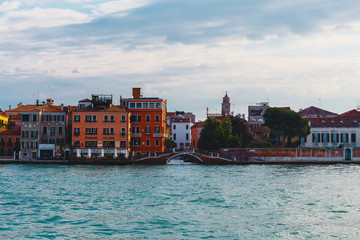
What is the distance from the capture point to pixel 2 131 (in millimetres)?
60188

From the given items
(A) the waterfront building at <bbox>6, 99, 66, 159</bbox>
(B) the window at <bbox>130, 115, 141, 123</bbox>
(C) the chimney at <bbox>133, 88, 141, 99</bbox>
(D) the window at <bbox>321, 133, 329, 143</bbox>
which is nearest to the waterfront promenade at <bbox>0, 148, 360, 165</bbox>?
(A) the waterfront building at <bbox>6, 99, 66, 159</bbox>

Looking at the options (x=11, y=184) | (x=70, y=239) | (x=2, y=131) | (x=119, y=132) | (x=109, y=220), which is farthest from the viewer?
(x=2, y=131)

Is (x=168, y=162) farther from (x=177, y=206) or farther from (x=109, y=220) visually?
(x=109, y=220)

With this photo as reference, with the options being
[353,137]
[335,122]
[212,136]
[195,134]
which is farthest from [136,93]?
[353,137]

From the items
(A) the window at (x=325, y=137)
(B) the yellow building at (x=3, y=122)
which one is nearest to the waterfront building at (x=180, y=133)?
(A) the window at (x=325, y=137)

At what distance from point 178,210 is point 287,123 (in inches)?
1751

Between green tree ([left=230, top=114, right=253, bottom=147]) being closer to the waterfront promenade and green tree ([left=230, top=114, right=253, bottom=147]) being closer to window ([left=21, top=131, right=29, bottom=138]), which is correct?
the waterfront promenade

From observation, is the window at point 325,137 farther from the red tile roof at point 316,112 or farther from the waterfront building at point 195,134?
the waterfront building at point 195,134

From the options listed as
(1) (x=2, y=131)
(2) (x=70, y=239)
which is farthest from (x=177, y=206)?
(1) (x=2, y=131)

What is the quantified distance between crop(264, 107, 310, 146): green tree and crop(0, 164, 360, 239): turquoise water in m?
31.5

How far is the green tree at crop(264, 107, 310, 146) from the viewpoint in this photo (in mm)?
62031

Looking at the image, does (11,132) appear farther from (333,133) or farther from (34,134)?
(333,133)

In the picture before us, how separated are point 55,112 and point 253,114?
149 ft

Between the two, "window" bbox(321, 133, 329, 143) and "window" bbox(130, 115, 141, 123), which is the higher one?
"window" bbox(130, 115, 141, 123)
